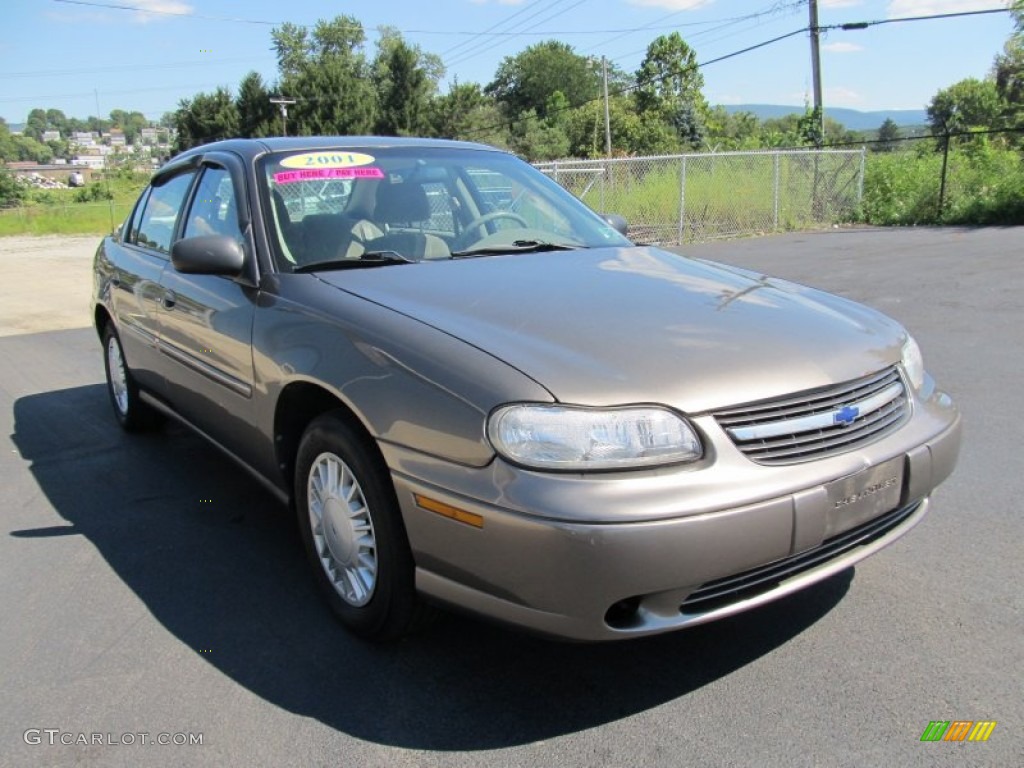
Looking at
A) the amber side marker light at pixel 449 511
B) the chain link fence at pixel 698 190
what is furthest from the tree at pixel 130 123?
the amber side marker light at pixel 449 511

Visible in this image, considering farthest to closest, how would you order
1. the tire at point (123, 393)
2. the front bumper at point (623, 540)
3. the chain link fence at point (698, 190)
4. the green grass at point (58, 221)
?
1. the green grass at point (58, 221)
2. the chain link fence at point (698, 190)
3. the tire at point (123, 393)
4. the front bumper at point (623, 540)

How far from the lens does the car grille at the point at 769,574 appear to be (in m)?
2.19

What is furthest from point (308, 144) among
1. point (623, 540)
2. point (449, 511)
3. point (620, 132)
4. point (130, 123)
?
point (130, 123)

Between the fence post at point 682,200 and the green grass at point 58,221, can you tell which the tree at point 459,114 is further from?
the fence post at point 682,200

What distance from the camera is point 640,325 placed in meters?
2.52

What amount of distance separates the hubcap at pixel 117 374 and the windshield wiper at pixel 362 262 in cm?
244

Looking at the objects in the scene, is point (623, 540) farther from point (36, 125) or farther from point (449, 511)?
point (36, 125)

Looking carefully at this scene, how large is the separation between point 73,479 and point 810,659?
380 cm

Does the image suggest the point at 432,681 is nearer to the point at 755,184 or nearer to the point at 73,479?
the point at 73,479

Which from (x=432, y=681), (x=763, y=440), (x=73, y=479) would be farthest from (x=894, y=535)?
(x=73, y=479)

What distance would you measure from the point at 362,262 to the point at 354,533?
1.07 m

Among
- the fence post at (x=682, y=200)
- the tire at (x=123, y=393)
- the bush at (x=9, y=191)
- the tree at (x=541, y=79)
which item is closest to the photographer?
the tire at (x=123, y=393)

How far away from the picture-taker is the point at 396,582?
2.50m

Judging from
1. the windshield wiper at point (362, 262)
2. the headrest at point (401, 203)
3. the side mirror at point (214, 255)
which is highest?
the headrest at point (401, 203)
